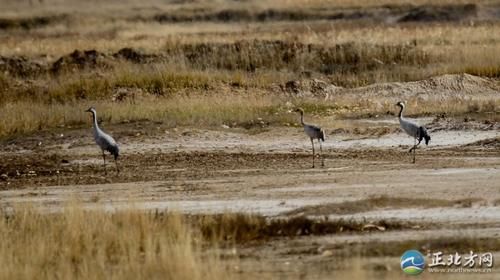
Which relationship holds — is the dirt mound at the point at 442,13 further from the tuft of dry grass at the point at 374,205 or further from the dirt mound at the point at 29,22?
the tuft of dry grass at the point at 374,205

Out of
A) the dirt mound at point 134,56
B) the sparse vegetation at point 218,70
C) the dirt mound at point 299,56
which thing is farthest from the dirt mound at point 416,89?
the dirt mound at point 134,56

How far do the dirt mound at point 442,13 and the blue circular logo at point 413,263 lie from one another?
54.4 m

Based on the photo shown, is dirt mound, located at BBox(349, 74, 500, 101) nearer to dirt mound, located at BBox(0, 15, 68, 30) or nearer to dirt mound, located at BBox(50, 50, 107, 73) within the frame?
dirt mound, located at BBox(50, 50, 107, 73)

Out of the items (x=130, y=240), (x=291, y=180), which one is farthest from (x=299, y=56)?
(x=130, y=240)

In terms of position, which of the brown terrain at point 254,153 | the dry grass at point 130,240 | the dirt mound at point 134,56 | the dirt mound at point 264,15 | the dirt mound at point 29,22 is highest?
the dry grass at point 130,240

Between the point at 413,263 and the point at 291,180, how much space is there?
732 centimetres

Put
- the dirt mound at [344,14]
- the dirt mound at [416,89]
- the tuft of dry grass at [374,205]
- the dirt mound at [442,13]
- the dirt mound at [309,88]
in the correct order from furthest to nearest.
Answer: the dirt mound at [344,14] → the dirt mound at [442,13] → the dirt mound at [309,88] → the dirt mound at [416,89] → the tuft of dry grass at [374,205]

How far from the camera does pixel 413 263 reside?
13547 millimetres

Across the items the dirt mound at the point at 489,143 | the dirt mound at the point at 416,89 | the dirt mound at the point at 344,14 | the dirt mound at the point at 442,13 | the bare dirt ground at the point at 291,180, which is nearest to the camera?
the bare dirt ground at the point at 291,180

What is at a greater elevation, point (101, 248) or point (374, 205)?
point (101, 248)

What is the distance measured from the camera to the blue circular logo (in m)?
13.4

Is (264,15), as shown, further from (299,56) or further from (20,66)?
(20,66)

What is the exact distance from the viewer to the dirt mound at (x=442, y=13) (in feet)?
222

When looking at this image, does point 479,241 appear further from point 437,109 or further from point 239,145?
point 437,109
